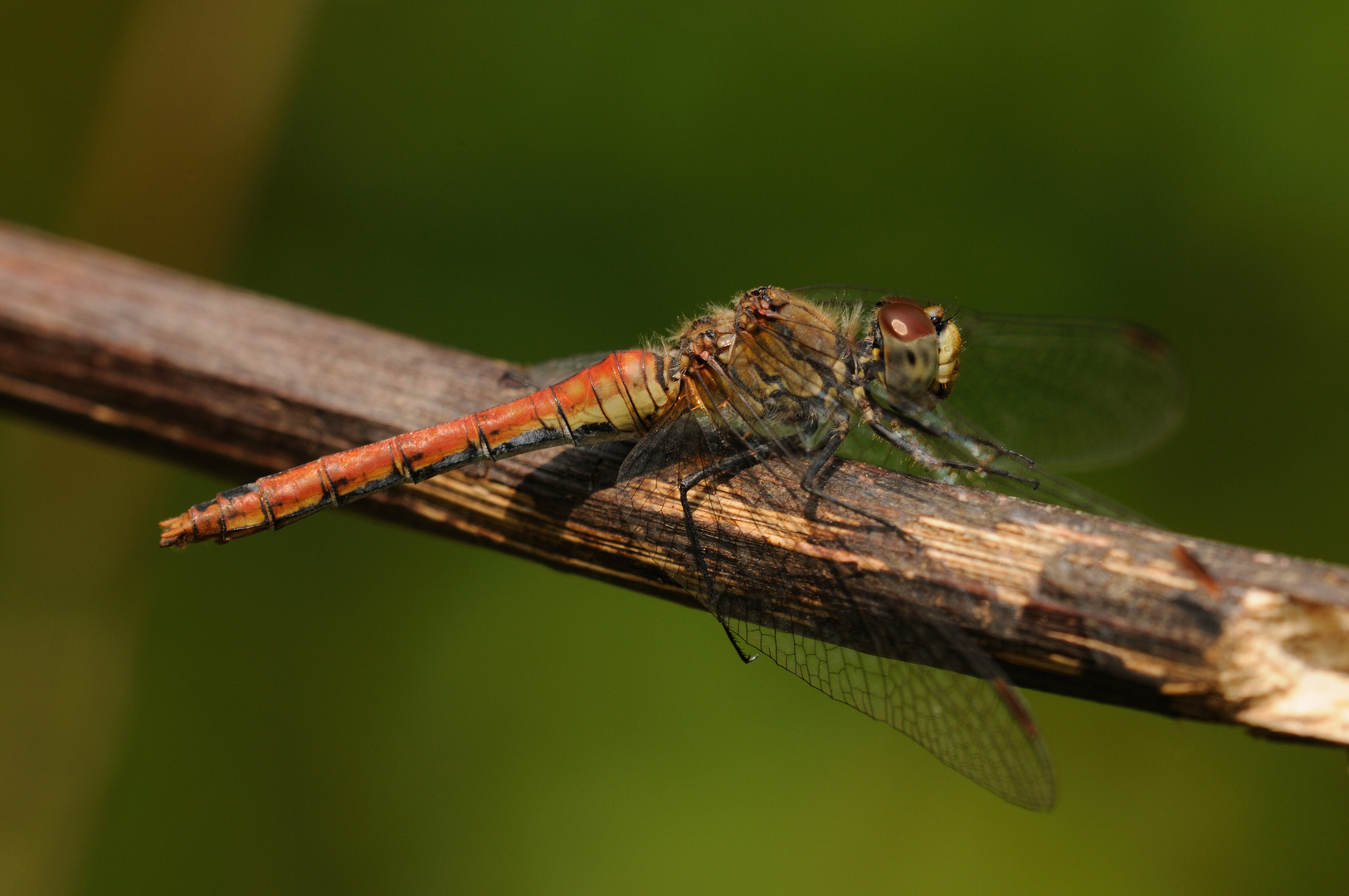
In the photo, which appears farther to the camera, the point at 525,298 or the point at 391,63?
the point at 391,63

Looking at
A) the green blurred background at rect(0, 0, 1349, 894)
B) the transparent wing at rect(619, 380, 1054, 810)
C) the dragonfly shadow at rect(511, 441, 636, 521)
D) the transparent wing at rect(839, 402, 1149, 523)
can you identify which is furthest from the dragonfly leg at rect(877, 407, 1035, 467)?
the green blurred background at rect(0, 0, 1349, 894)

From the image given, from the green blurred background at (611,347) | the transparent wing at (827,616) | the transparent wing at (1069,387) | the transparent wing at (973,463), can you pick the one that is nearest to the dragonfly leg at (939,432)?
the transparent wing at (973,463)

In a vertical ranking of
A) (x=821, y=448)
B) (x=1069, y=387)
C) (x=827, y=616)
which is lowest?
(x=827, y=616)

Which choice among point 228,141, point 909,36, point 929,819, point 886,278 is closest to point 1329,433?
point 886,278

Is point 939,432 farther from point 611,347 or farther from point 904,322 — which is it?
point 611,347

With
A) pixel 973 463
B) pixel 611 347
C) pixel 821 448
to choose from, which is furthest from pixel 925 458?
pixel 611 347

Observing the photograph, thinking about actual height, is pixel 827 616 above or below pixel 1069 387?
below

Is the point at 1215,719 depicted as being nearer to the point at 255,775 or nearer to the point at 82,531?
the point at 255,775
